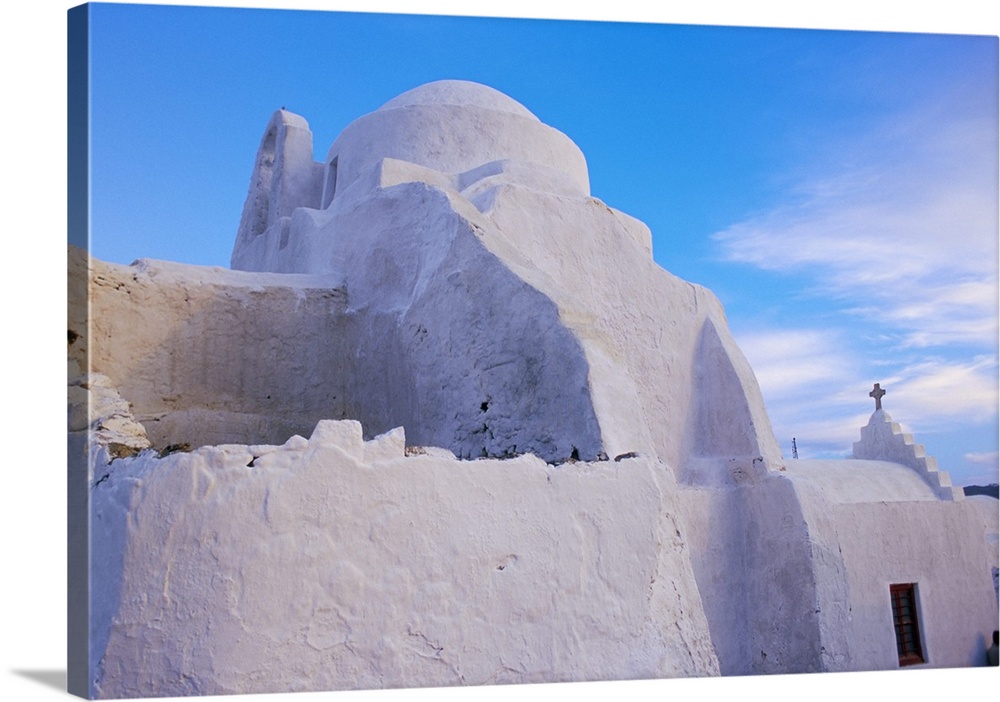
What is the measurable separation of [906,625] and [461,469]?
5.32m

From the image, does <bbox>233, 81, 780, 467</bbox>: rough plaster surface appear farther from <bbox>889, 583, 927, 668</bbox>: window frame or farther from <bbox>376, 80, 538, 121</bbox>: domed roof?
<bbox>889, 583, 927, 668</bbox>: window frame

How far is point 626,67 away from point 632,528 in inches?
146

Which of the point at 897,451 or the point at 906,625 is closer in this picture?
the point at 906,625

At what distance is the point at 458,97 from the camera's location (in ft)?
35.2

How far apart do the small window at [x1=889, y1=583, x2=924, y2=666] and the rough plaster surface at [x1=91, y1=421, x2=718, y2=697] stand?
11.8 ft

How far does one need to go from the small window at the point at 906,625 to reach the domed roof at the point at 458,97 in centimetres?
590

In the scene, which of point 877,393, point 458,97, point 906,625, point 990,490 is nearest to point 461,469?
point 990,490

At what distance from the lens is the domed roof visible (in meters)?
10.6

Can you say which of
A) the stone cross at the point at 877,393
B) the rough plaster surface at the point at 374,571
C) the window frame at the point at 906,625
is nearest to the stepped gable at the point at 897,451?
the stone cross at the point at 877,393

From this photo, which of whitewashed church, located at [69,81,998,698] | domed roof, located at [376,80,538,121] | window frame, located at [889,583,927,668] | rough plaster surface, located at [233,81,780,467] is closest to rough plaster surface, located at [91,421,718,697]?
whitewashed church, located at [69,81,998,698]

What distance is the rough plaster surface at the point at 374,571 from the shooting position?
468 cm

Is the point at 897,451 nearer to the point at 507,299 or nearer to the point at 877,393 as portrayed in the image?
the point at 877,393

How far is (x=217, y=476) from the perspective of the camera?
15.7 ft

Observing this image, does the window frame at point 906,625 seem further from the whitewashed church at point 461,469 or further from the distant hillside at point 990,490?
the distant hillside at point 990,490
